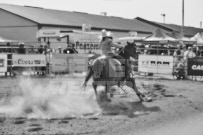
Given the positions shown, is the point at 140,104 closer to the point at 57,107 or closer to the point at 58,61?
the point at 57,107

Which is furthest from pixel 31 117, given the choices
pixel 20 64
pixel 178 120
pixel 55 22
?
pixel 55 22

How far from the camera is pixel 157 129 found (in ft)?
21.5

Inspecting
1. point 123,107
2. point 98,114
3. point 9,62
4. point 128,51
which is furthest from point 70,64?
point 98,114

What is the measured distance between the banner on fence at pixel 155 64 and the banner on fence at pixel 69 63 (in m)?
3.45

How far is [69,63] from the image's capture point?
19031 millimetres

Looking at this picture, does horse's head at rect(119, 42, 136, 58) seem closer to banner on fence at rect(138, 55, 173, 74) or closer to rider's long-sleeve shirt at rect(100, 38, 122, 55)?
rider's long-sleeve shirt at rect(100, 38, 122, 55)

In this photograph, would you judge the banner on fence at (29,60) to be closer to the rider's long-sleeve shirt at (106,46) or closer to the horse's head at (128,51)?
the horse's head at (128,51)

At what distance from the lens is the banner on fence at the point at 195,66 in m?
16.9

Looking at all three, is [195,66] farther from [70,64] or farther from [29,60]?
[29,60]

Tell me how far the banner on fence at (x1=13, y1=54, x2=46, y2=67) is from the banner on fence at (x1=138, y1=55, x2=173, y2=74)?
19.5 feet

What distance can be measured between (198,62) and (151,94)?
6639 mm

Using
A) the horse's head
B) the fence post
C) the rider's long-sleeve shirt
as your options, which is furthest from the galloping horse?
the fence post

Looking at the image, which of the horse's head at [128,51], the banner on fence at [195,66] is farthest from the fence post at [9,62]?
the banner on fence at [195,66]

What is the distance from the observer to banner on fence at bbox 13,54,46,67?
1828cm
